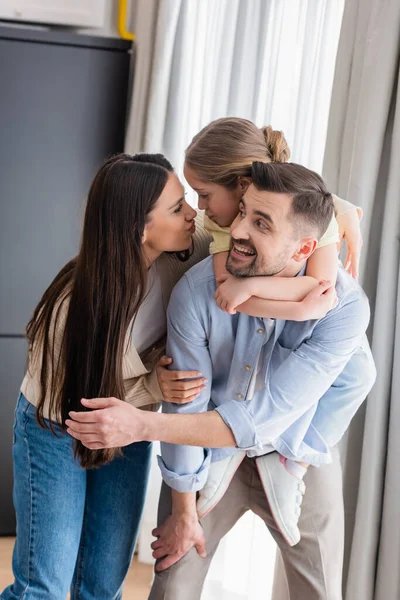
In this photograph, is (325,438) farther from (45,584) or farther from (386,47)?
(386,47)

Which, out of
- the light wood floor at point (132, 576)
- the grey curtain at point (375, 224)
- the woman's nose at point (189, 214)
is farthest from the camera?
the light wood floor at point (132, 576)

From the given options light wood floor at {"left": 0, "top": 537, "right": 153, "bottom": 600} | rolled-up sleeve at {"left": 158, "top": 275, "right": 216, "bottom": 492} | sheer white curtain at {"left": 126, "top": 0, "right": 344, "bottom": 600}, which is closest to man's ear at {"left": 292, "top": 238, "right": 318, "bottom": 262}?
rolled-up sleeve at {"left": 158, "top": 275, "right": 216, "bottom": 492}

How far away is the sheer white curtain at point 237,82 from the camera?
245 centimetres

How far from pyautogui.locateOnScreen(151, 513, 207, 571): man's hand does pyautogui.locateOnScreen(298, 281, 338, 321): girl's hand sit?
557mm

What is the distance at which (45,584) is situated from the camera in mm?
1854

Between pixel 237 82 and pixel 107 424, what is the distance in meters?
1.48

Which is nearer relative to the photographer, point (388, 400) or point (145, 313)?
point (145, 313)

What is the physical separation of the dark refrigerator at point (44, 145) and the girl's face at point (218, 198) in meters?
1.13

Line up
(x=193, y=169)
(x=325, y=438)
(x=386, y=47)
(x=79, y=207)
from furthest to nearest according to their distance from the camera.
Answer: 1. (x=79, y=207)
2. (x=386, y=47)
3. (x=325, y=438)
4. (x=193, y=169)

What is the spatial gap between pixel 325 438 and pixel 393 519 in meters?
0.45

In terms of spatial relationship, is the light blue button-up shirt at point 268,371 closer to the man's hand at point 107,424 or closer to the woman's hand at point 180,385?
the woman's hand at point 180,385

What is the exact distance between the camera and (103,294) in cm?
178

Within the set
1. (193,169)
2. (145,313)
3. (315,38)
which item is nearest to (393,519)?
(145,313)

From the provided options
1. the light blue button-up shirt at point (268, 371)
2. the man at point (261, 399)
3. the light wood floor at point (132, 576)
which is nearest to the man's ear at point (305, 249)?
the man at point (261, 399)
